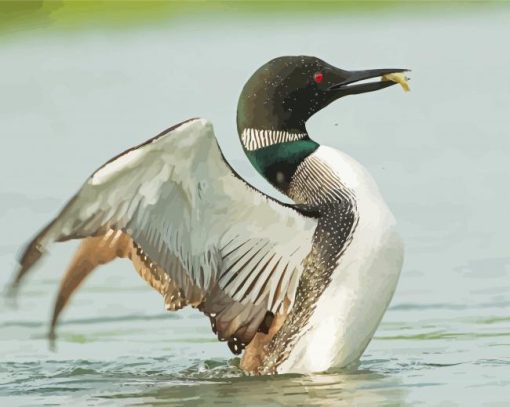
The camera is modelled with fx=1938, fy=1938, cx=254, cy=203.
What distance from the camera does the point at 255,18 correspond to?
29094mm

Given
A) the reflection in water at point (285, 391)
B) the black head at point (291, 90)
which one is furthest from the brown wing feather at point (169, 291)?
the black head at point (291, 90)

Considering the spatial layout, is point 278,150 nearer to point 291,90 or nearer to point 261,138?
point 261,138

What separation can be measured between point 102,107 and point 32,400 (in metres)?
12.0

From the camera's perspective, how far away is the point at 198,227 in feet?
29.7

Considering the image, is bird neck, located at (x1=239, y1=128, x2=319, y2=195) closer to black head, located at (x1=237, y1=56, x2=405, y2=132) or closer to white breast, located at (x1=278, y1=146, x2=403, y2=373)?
black head, located at (x1=237, y1=56, x2=405, y2=132)

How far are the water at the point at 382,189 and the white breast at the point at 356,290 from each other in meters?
0.12

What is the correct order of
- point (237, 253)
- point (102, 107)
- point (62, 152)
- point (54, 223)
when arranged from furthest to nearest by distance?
point (102, 107) → point (62, 152) → point (237, 253) → point (54, 223)

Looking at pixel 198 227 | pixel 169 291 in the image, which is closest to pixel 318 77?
pixel 198 227

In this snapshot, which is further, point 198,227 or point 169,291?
point 169,291

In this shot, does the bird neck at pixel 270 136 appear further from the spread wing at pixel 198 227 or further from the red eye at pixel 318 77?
the spread wing at pixel 198 227

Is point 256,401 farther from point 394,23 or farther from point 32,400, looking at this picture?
point 394,23

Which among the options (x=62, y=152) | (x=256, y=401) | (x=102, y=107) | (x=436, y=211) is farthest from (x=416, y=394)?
(x=102, y=107)

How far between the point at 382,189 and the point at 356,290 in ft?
17.7

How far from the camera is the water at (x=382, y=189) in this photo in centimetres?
927
